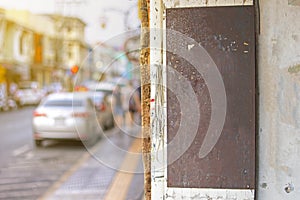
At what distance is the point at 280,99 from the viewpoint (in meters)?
2.19

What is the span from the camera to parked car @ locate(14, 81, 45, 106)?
105 feet

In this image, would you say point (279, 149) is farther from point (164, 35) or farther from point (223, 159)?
point (164, 35)

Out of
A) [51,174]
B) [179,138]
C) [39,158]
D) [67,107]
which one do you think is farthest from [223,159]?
[67,107]

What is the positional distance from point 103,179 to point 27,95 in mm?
26398

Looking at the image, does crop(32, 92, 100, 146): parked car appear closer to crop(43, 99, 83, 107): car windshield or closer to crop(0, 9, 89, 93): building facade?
crop(43, 99, 83, 107): car windshield

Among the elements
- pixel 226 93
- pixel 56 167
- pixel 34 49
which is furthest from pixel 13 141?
pixel 34 49

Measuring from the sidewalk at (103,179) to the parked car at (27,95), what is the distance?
22.9 metres

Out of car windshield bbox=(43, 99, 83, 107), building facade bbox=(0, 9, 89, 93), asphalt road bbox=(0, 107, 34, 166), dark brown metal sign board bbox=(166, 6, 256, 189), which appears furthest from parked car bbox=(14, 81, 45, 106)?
dark brown metal sign board bbox=(166, 6, 256, 189)

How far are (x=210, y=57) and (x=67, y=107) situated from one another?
1096cm

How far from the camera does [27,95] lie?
3297 centimetres

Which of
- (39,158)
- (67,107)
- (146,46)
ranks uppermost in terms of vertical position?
(146,46)

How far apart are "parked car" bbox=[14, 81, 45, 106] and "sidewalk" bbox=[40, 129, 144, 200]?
75.1 feet

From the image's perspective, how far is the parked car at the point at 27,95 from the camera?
31984 mm

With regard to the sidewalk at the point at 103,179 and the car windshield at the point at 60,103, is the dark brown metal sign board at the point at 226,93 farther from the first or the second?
the car windshield at the point at 60,103
